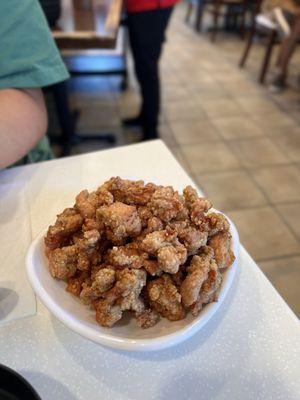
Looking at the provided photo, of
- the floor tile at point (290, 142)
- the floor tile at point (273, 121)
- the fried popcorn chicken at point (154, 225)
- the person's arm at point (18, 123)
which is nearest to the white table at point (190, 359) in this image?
the fried popcorn chicken at point (154, 225)

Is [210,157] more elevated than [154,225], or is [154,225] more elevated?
[154,225]

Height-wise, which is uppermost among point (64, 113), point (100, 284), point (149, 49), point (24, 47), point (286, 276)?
point (24, 47)

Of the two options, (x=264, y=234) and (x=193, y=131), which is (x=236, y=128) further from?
(x=264, y=234)

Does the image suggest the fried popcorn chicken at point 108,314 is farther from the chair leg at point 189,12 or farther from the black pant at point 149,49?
the chair leg at point 189,12

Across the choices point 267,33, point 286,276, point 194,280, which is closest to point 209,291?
point 194,280

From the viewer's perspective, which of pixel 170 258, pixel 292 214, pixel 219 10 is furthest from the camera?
pixel 219 10

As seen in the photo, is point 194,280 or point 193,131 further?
point 193,131
